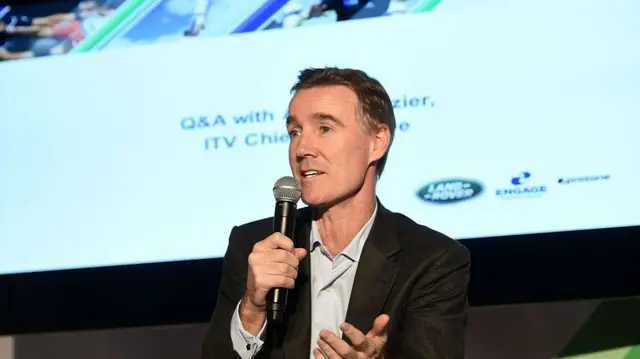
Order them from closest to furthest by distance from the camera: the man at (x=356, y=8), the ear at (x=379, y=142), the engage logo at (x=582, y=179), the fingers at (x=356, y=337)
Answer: the fingers at (x=356, y=337), the ear at (x=379, y=142), the engage logo at (x=582, y=179), the man at (x=356, y=8)

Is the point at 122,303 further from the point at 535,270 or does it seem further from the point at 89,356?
the point at 535,270

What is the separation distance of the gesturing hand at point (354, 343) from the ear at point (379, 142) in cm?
41

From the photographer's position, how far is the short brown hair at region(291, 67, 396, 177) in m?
1.51

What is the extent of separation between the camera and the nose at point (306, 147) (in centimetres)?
144

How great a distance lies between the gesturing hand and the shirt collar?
0.29 metres

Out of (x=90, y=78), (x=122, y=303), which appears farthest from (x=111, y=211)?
(x=90, y=78)

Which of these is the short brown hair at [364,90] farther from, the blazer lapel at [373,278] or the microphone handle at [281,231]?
the microphone handle at [281,231]

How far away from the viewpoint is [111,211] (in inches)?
93.3

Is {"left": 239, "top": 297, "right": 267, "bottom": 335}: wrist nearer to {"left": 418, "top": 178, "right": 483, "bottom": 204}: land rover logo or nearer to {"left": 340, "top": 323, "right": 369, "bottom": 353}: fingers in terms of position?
{"left": 340, "top": 323, "right": 369, "bottom": 353}: fingers

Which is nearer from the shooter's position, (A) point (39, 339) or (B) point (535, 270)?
(B) point (535, 270)

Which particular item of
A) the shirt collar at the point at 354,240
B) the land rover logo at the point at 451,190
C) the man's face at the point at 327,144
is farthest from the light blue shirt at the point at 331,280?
the land rover logo at the point at 451,190

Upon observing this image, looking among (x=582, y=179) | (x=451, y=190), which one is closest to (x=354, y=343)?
(x=451, y=190)

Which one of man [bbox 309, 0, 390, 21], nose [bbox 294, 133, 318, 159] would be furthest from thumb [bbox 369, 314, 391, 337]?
man [bbox 309, 0, 390, 21]

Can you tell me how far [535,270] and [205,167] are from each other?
1.01 metres
